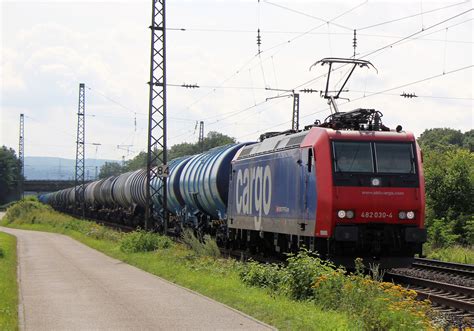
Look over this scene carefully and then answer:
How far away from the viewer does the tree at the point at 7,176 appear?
130625 mm

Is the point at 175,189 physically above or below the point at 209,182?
below

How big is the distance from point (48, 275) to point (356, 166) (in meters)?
8.13

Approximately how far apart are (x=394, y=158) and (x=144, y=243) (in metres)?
11.5

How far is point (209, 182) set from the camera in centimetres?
2609

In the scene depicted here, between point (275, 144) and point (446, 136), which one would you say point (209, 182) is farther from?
point (446, 136)

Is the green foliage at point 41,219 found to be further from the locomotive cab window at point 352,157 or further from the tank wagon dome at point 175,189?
the locomotive cab window at point 352,157

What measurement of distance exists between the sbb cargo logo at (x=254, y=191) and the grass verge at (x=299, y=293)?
1771 mm

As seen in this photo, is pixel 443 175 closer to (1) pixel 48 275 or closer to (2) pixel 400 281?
(2) pixel 400 281

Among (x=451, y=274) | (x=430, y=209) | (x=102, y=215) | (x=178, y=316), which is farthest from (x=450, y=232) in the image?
(x=102, y=215)

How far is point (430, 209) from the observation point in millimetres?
31312

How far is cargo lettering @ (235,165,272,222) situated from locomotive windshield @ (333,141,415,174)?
3.53m

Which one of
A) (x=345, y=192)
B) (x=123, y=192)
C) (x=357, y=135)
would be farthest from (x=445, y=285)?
(x=123, y=192)

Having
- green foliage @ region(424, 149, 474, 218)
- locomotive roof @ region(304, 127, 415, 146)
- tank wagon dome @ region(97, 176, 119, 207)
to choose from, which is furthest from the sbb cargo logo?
tank wagon dome @ region(97, 176, 119, 207)

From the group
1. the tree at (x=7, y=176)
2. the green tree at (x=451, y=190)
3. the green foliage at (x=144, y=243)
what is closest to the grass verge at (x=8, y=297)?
the green foliage at (x=144, y=243)
